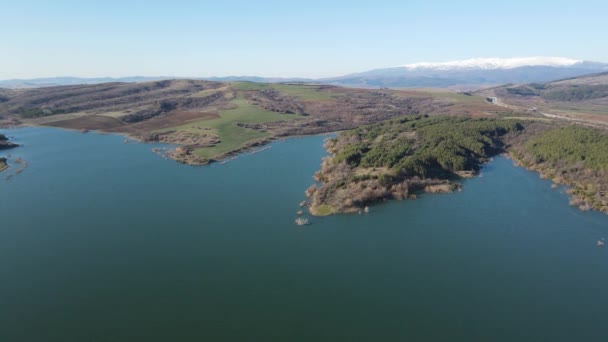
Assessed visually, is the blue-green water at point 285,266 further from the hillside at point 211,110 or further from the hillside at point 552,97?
the hillside at point 552,97

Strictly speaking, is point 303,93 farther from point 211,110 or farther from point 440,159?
point 440,159

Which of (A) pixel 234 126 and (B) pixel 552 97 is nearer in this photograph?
(A) pixel 234 126

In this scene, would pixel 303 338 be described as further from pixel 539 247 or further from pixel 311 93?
pixel 311 93

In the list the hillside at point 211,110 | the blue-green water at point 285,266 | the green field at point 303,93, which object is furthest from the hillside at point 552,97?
the blue-green water at point 285,266

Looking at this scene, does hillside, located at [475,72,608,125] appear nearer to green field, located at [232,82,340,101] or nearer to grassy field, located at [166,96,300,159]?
green field, located at [232,82,340,101]

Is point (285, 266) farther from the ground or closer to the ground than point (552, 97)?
closer to the ground

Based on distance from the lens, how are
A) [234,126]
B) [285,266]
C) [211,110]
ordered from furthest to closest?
[211,110] < [234,126] < [285,266]

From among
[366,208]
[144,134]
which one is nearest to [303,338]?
[366,208]

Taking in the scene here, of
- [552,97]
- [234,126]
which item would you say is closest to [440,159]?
[234,126]
